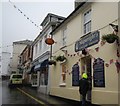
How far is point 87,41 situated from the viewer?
1395cm

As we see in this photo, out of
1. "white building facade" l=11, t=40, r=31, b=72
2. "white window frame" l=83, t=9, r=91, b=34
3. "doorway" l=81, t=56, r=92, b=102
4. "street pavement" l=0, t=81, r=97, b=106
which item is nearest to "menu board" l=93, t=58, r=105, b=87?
"doorway" l=81, t=56, r=92, b=102

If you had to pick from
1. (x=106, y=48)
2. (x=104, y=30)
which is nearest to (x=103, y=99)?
(x=106, y=48)

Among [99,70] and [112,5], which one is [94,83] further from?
[112,5]

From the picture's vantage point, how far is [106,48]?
1180 centimetres

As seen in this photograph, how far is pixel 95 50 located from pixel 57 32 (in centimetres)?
829

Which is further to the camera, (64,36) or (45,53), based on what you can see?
(45,53)

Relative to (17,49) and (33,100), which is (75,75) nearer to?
(33,100)

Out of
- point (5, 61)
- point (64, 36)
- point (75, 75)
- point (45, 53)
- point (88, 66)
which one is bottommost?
point (75, 75)

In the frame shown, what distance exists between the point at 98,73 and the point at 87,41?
225 cm

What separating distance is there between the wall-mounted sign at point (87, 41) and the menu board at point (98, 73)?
109cm

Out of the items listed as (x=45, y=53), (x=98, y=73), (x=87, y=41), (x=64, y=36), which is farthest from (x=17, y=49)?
(x=98, y=73)

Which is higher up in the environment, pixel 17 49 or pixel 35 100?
Result: pixel 17 49

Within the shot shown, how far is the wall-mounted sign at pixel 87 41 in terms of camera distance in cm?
1293

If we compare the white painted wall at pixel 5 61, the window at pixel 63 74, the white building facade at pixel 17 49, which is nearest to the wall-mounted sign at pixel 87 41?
the window at pixel 63 74
